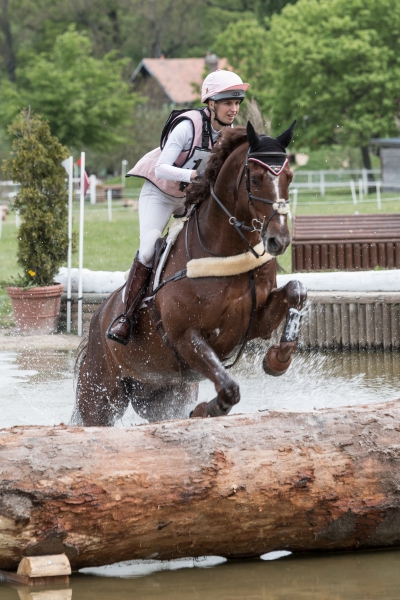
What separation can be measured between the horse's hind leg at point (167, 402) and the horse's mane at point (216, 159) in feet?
5.04

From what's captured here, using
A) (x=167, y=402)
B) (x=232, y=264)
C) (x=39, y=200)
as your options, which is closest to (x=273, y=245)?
(x=232, y=264)

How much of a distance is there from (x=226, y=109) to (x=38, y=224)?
5.72 m

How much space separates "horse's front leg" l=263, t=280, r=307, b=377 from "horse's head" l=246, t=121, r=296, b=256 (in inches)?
24.4

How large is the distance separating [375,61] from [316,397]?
3233 centimetres

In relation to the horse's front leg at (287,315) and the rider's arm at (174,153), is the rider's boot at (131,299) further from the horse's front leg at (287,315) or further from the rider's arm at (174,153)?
the horse's front leg at (287,315)

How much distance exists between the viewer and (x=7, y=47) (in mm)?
57219

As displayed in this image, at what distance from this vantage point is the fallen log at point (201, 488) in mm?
3951

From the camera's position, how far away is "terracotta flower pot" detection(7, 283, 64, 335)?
1057 cm

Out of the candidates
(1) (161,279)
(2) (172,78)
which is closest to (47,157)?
(1) (161,279)

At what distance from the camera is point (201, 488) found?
4.10m

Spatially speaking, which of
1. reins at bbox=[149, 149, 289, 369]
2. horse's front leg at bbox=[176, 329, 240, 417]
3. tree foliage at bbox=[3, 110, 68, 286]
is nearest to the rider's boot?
reins at bbox=[149, 149, 289, 369]

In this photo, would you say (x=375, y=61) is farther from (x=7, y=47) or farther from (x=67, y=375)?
(x=67, y=375)

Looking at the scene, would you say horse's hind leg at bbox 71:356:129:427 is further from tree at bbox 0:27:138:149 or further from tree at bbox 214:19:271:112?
tree at bbox 214:19:271:112

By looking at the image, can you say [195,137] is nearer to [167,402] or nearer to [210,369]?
[210,369]
